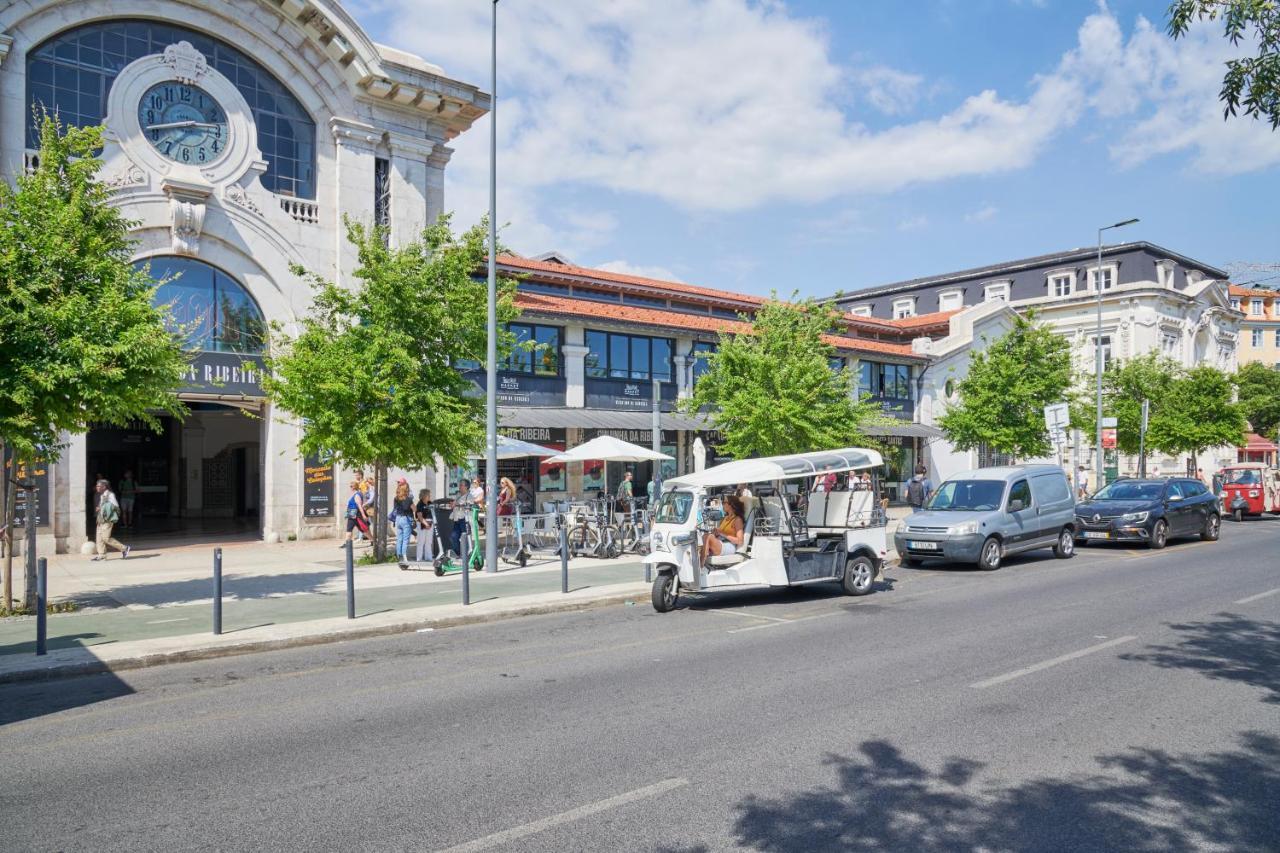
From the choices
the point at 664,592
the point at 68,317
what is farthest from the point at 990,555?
the point at 68,317

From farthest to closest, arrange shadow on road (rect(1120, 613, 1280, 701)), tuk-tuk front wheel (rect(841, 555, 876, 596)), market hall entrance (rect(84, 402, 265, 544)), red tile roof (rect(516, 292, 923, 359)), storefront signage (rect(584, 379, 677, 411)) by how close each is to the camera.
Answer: market hall entrance (rect(84, 402, 265, 544)), storefront signage (rect(584, 379, 677, 411)), red tile roof (rect(516, 292, 923, 359)), tuk-tuk front wheel (rect(841, 555, 876, 596)), shadow on road (rect(1120, 613, 1280, 701))

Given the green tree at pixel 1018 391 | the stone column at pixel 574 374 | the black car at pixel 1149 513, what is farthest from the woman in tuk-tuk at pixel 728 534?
the green tree at pixel 1018 391

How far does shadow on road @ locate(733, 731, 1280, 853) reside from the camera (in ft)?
15.0

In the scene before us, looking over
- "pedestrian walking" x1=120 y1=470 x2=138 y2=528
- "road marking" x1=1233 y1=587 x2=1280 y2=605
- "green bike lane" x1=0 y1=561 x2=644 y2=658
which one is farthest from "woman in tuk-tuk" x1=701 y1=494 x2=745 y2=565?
"pedestrian walking" x1=120 y1=470 x2=138 y2=528

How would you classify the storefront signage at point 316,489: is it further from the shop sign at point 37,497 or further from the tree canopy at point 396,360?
the shop sign at point 37,497

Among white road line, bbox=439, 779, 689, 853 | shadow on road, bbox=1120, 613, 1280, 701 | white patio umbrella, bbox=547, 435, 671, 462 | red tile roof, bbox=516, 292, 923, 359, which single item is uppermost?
red tile roof, bbox=516, 292, 923, 359

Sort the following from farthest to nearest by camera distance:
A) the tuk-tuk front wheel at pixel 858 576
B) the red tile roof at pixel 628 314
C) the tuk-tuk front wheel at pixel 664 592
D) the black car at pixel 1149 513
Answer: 1. the red tile roof at pixel 628 314
2. the black car at pixel 1149 513
3. the tuk-tuk front wheel at pixel 858 576
4. the tuk-tuk front wheel at pixel 664 592

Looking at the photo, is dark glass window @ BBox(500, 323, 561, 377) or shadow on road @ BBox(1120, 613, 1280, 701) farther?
dark glass window @ BBox(500, 323, 561, 377)

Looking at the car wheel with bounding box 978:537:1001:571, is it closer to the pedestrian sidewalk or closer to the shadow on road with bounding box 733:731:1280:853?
the pedestrian sidewalk

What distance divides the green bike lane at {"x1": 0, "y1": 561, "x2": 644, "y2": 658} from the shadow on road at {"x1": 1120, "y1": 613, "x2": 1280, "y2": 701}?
8.28 m

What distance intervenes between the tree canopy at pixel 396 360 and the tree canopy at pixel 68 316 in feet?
14.2

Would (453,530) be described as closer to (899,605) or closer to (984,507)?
(899,605)

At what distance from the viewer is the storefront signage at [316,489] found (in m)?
22.8

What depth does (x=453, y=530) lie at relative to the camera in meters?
17.2
